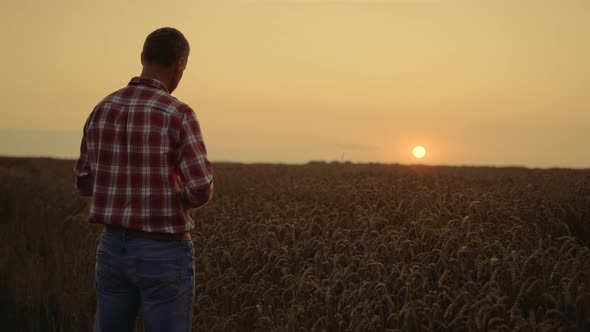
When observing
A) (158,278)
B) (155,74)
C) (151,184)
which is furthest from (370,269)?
(155,74)

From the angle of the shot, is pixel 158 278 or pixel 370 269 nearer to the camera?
pixel 158 278

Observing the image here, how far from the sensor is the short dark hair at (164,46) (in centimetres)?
307

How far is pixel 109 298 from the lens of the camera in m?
3.17

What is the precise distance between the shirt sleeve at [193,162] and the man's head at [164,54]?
13.5 inches

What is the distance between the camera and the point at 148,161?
9.77 feet

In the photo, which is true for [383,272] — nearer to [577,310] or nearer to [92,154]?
[577,310]

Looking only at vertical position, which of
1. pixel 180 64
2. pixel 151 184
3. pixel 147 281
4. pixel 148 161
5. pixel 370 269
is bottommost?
pixel 370 269

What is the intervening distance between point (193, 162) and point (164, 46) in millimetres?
695

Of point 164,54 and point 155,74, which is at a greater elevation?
point 164,54

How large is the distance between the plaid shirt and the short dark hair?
136 mm

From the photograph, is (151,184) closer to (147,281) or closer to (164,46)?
(147,281)

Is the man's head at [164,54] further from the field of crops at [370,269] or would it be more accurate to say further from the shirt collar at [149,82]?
the field of crops at [370,269]

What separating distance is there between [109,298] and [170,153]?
0.94 m

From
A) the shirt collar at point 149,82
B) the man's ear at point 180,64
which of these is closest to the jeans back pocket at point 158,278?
the shirt collar at point 149,82
